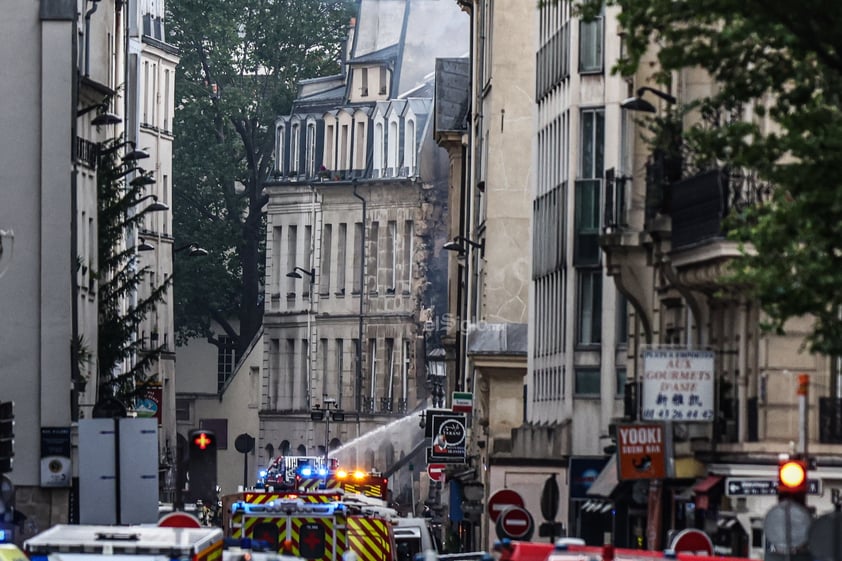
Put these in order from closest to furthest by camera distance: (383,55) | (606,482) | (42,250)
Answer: (606,482)
(42,250)
(383,55)

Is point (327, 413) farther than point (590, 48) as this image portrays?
Yes

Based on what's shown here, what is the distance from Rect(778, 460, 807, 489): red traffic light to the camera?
24703 mm

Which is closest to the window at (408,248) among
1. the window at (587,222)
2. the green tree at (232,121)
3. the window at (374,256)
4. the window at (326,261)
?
the window at (374,256)

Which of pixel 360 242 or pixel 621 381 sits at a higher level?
pixel 360 242

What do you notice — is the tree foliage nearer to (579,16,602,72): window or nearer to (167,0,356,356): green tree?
(579,16,602,72): window

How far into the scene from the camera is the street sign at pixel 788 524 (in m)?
24.2

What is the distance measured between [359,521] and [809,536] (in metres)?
12.4

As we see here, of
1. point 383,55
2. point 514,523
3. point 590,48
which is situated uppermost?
point 383,55

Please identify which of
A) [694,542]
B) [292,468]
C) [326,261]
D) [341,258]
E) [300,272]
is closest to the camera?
[694,542]

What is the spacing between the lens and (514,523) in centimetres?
3406

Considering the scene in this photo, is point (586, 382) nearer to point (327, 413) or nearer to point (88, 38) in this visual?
point (88, 38)

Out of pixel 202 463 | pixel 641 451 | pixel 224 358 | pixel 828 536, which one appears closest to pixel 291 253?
pixel 224 358

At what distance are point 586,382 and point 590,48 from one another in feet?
17.1

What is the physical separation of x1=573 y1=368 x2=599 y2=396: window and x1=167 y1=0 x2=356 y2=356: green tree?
70400 millimetres
